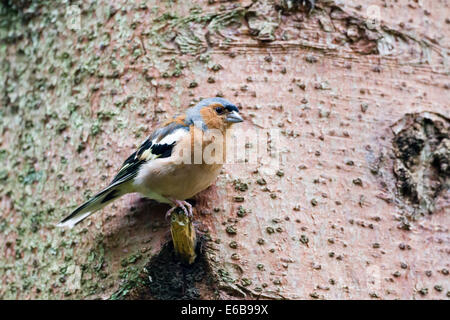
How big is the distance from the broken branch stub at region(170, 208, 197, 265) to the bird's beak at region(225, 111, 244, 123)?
72 cm

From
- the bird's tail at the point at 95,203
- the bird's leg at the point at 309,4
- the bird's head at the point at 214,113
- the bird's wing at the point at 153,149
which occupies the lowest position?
the bird's tail at the point at 95,203

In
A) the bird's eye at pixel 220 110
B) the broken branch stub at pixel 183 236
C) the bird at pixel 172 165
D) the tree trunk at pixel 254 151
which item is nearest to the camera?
the broken branch stub at pixel 183 236

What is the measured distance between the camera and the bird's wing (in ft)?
10.8

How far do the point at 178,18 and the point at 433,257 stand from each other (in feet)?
6.94

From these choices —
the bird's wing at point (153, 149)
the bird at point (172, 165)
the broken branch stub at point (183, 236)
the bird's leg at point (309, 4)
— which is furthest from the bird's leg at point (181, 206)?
the bird's leg at point (309, 4)

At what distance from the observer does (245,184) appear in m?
3.16

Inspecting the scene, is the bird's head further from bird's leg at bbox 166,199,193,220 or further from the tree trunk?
bird's leg at bbox 166,199,193,220

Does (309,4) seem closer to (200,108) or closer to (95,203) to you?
(200,108)

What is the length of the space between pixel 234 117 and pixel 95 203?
0.96 meters

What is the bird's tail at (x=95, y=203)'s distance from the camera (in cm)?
326

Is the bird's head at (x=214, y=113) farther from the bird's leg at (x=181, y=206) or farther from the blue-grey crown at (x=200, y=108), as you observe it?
the bird's leg at (x=181, y=206)

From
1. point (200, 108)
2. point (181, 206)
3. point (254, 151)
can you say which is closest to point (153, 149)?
point (200, 108)

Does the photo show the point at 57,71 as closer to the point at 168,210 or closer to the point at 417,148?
the point at 168,210

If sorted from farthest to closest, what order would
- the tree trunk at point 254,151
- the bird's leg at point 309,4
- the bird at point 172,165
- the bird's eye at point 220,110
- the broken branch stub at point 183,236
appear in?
the bird's leg at point 309,4 < the bird's eye at point 220,110 < the bird at point 172,165 < the tree trunk at point 254,151 < the broken branch stub at point 183,236
